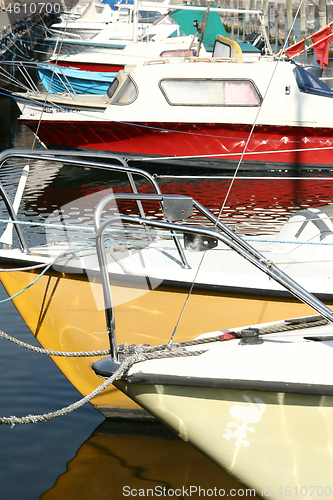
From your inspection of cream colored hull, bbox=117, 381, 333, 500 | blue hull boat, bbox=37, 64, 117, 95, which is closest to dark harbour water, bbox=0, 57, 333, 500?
cream colored hull, bbox=117, 381, 333, 500

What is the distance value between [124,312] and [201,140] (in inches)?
262

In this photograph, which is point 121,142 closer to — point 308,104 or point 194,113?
point 194,113

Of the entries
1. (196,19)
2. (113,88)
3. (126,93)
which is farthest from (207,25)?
(126,93)

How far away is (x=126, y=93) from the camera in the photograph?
9.92 m

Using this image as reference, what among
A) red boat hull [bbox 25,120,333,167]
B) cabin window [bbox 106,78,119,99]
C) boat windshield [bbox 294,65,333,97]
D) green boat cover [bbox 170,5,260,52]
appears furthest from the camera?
green boat cover [bbox 170,5,260,52]

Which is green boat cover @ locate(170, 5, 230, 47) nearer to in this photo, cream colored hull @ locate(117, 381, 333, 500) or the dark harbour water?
the dark harbour water

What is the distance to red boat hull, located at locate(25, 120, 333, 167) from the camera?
965 centimetres

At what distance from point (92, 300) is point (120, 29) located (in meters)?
16.9

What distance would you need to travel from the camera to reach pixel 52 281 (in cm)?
363

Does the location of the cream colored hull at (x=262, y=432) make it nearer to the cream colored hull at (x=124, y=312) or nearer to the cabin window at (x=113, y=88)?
the cream colored hull at (x=124, y=312)

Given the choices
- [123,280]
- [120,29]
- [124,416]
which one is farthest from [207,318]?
[120,29]

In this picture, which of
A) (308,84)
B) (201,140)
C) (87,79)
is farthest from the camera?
(87,79)

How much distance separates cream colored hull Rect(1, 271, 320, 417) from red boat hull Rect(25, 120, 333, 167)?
6255mm

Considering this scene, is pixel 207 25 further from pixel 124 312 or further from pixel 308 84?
pixel 124 312
